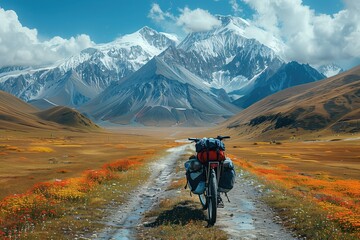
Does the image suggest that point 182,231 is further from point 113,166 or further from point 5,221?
point 113,166

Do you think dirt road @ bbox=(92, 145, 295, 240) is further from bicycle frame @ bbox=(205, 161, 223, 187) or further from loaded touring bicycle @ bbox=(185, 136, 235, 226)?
bicycle frame @ bbox=(205, 161, 223, 187)

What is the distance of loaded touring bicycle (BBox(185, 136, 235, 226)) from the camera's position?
17203mm

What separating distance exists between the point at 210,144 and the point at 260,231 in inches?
181

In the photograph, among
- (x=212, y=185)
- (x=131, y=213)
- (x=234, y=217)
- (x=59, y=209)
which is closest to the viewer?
(x=212, y=185)

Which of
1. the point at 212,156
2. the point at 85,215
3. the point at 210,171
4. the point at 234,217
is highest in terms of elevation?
the point at 212,156

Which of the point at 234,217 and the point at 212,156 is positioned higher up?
the point at 212,156

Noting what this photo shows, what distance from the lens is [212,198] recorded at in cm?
1645

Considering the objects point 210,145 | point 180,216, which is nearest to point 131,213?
point 180,216

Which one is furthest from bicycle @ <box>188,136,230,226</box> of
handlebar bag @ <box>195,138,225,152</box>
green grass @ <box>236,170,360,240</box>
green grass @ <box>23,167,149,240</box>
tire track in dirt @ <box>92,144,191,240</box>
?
green grass @ <box>23,167,149,240</box>

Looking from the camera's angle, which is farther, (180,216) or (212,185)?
(180,216)

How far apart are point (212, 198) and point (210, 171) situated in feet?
4.68

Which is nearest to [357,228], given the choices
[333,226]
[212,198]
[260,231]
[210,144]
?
[333,226]

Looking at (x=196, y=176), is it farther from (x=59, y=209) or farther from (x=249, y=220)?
(x=59, y=209)

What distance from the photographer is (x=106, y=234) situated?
55.6ft
